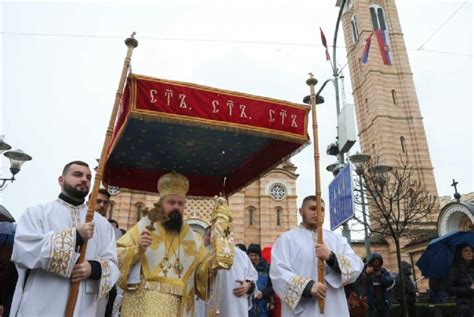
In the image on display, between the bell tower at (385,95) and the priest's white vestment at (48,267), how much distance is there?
27234 millimetres

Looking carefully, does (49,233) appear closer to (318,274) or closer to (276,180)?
(318,274)

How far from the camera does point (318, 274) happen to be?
3.91 metres

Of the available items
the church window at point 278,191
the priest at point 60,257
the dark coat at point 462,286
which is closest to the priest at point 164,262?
the priest at point 60,257

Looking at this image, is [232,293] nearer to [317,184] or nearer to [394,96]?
[317,184]

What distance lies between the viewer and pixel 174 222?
4.34 m

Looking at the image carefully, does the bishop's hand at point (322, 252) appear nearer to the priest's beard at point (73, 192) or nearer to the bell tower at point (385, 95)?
the priest's beard at point (73, 192)

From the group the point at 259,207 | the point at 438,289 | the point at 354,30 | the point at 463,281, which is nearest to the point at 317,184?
the point at 463,281

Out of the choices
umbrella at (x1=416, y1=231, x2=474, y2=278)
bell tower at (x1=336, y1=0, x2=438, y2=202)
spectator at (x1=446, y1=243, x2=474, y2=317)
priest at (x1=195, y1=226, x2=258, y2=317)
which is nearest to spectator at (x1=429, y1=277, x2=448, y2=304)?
umbrella at (x1=416, y1=231, x2=474, y2=278)

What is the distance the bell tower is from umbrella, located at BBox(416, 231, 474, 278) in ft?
71.1

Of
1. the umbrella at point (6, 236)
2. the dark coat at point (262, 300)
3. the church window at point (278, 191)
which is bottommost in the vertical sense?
the dark coat at point (262, 300)

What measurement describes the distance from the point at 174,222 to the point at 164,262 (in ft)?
1.54

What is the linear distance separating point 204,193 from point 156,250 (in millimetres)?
2386

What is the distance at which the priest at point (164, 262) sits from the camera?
3787 millimetres

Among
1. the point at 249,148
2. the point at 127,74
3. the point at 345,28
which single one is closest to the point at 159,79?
the point at 127,74
